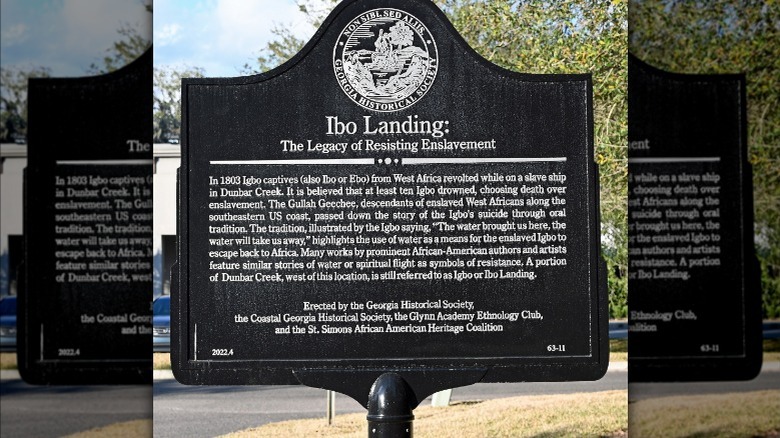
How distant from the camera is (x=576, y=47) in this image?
12484 mm

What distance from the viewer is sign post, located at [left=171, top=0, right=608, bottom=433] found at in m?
4.97

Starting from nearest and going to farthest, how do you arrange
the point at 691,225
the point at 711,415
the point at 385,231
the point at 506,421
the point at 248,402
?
1. the point at 385,231
2. the point at 691,225
3. the point at 711,415
4. the point at 506,421
5. the point at 248,402

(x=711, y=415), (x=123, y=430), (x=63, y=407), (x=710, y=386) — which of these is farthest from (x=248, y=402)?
(x=710, y=386)

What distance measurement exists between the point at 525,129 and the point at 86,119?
2.31 meters

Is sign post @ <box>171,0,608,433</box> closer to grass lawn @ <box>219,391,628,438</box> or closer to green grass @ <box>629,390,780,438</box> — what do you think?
green grass @ <box>629,390,780,438</box>

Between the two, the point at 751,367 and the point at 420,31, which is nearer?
the point at 420,31

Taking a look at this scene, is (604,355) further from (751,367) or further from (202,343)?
(202,343)

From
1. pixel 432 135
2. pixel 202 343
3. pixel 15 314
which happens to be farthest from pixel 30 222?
A: pixel 432 135

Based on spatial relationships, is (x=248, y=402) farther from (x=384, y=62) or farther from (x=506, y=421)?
(x=384, y=62)

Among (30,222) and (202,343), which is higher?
(30,222)

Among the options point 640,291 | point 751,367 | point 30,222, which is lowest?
point 751,367

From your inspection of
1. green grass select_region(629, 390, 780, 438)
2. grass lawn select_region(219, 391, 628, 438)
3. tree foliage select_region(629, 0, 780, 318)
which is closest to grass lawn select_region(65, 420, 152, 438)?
green grass select_region(629, 390, 780, 438)

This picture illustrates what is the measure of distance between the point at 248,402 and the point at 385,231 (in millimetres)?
11055

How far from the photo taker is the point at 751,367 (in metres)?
5.38
